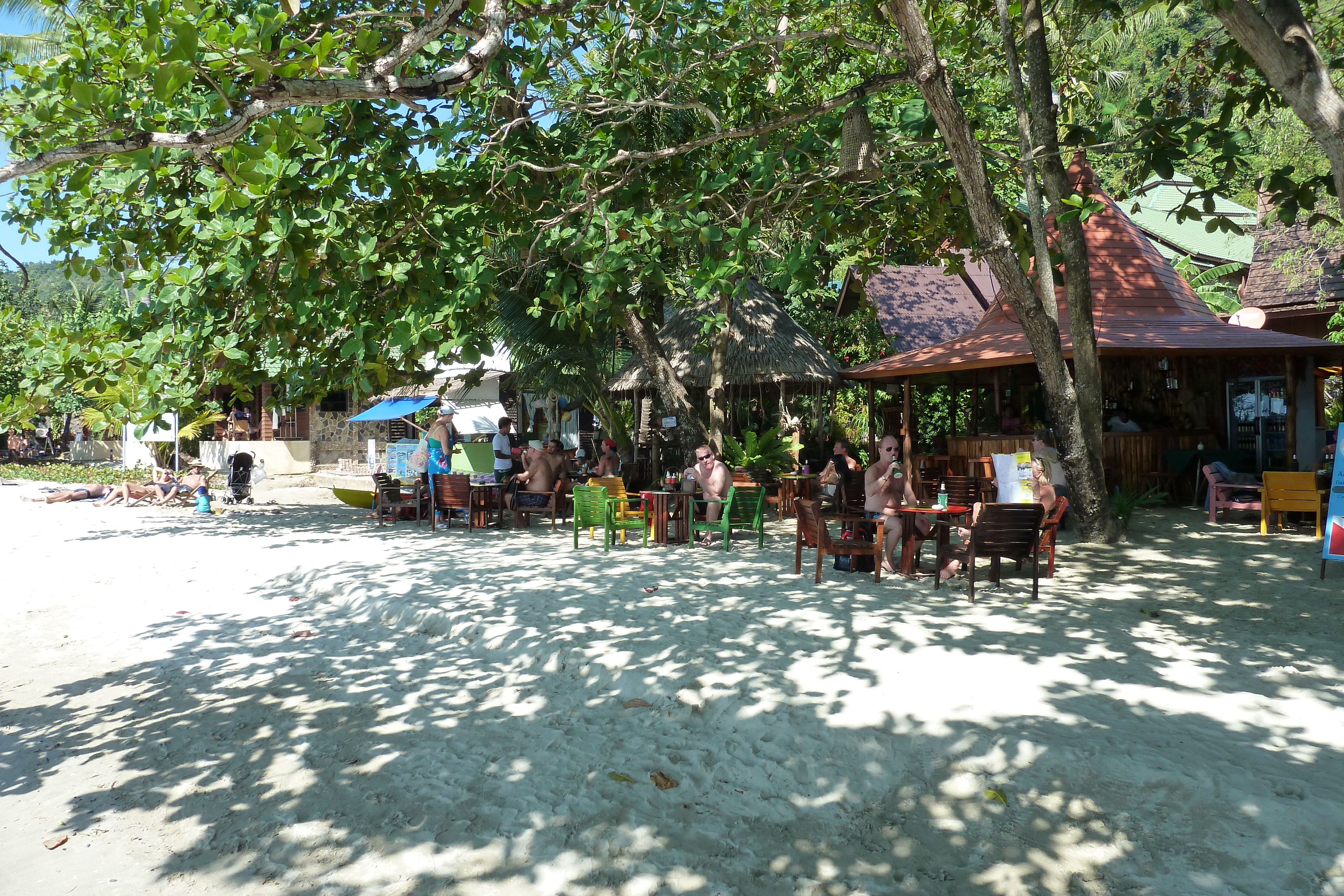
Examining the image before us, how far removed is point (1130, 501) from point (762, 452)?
17.8ft

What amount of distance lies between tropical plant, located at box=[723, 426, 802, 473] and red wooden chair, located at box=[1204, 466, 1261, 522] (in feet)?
19.3

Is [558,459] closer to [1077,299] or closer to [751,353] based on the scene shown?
[751,353]

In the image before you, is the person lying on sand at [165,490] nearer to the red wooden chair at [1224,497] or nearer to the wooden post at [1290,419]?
the red wooden chair at [1224,497]

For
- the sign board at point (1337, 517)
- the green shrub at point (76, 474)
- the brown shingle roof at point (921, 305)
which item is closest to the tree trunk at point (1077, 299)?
the sign board at point (1337, 517)

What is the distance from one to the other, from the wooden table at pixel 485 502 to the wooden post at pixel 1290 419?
11.5 meters

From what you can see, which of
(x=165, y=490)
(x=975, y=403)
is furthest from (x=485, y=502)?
(x=975, y=403)

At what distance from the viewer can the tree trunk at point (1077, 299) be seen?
31.5 feet

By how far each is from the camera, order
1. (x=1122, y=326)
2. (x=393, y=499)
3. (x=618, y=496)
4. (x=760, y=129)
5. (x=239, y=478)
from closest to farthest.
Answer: (x=760, y=129), (x=618, y=496), (x=393, y=499), (x=1122, y=326), (x=239, y=478)

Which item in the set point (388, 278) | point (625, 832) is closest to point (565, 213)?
point (388, 278)

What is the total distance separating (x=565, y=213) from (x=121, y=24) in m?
3.65

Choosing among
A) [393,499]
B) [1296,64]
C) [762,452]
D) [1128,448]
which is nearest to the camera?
[1296,64]

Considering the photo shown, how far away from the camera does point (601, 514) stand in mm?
10234

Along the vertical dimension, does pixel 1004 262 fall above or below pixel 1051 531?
above

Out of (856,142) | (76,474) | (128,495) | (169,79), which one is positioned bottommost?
(128,495)
